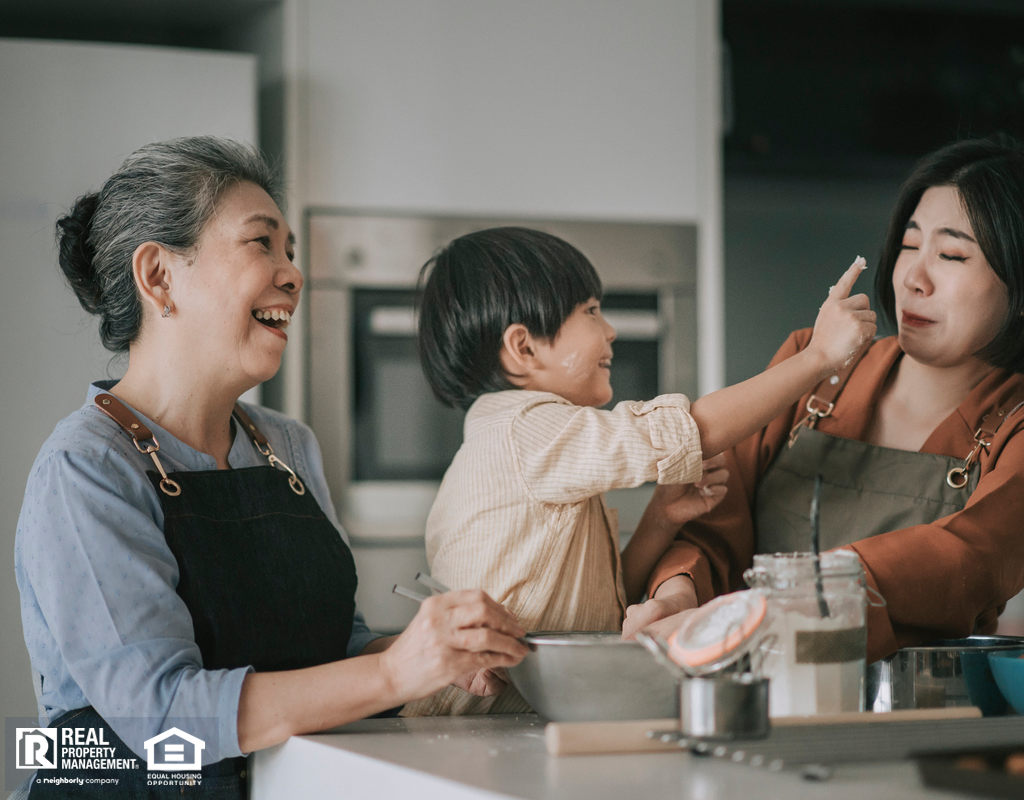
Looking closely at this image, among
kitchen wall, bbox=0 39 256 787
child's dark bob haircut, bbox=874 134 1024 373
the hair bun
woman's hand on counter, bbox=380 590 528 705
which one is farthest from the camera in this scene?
kitchen wall, bbox=0 39 256 787

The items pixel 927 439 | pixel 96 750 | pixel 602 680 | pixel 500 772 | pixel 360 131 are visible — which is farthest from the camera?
pixel 360 131

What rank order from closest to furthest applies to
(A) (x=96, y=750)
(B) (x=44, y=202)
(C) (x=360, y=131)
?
(A) (x=96, y=750) < (B) (x=44, y=202) < (C) (x=360, y=131)

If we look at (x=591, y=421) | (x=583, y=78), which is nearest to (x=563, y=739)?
(x=591, y=421)

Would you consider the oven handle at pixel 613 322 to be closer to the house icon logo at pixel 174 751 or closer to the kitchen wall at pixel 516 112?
the kitchen wall at pixel 516 112

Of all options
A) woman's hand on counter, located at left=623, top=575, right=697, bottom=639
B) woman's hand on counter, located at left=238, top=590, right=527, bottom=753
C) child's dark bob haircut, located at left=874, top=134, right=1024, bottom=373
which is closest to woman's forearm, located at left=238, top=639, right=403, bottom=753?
woman's hand on counter, located at left=238, top=590, right=527, bottom=753

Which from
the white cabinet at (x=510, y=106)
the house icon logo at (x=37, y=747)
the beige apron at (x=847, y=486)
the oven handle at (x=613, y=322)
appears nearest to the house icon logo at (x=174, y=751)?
the house icon logo at (x=37, y=747)

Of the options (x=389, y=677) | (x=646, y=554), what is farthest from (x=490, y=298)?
(x=389, y=677)

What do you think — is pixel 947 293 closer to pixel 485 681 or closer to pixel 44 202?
pixel 485 681

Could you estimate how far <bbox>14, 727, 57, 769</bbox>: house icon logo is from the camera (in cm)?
107

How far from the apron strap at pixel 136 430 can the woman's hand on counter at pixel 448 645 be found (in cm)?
34

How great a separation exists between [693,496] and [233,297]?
0.62m

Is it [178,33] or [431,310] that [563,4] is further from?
[431,310]

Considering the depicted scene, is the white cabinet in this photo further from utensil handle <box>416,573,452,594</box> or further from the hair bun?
utensil handle <box>416,573,452,594</box>

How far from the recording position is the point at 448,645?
3.13ft
